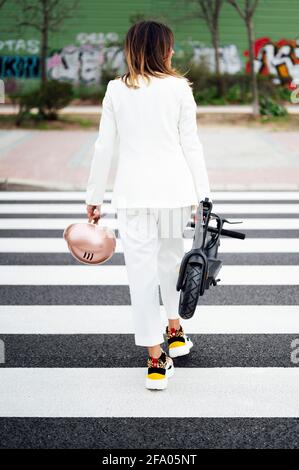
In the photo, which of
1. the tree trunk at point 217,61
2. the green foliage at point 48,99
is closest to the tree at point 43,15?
the green foliage at point 48,99

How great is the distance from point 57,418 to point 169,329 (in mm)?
941

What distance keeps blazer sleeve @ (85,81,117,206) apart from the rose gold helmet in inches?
8.8

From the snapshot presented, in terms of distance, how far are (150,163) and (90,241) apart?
0.58 meters

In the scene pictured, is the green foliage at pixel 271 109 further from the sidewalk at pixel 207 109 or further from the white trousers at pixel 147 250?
the white trousers at pixel 147 250

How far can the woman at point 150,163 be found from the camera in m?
3.39

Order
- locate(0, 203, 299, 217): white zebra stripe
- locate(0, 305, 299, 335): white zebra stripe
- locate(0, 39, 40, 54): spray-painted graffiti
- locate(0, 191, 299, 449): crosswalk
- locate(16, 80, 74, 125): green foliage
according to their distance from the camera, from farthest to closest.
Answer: locate(0, 39, 40, 54): spray-painted graffiti < locate(16, 80, 74, 125): green foliage < locate(0, 203, 299, 217): white zebra stripe < locate(0, 305, 299, 335): white zebra stripe < locate(0, 191, 299, 449): crosswalk

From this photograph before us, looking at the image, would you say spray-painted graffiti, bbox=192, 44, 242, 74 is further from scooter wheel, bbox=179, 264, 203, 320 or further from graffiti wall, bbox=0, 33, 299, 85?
scooter wheel, bbox=179, 264, 203, 320

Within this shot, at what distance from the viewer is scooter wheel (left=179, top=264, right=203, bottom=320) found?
11.3 ft

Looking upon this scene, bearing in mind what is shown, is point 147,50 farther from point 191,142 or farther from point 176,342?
point 176,342

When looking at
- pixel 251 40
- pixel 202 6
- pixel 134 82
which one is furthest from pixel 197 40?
pixel 134 82

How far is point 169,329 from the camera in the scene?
402 centimetres

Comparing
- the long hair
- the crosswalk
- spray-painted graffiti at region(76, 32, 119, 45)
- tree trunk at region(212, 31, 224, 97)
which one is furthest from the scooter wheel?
spray-painted graffiti at region(76, 32, 119, 45)

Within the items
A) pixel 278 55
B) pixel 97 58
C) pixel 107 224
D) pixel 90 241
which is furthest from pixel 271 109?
pixel 90 241
